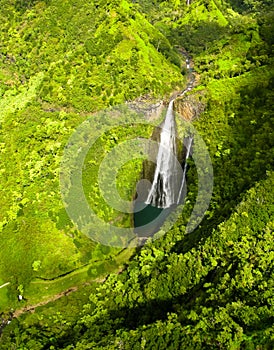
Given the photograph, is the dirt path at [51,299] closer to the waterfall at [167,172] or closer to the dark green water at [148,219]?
the dark green water at [148,219]

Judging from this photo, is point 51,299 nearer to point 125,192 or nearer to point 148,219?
point 148,219

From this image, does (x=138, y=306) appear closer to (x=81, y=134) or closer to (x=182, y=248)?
(x=182, y=248)

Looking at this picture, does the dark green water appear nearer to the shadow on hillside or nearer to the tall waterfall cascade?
the tall waterfall cascade

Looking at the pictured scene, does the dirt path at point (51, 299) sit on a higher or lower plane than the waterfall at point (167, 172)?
lower

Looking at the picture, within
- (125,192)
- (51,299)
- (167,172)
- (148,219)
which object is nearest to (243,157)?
(167,172)

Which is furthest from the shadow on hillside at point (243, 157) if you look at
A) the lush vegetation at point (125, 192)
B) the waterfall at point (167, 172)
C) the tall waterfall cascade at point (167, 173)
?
the waterfall at point (167, 172)

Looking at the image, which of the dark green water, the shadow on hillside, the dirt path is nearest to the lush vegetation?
the shadow on hillside
